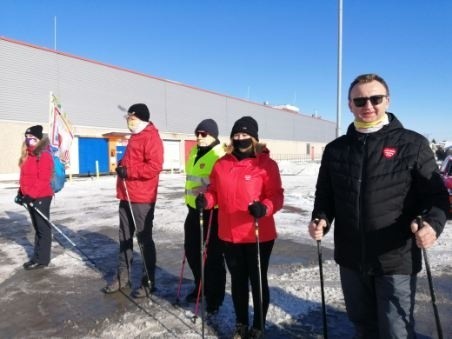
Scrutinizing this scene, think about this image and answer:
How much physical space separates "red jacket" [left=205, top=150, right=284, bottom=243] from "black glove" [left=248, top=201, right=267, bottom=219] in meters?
0.16

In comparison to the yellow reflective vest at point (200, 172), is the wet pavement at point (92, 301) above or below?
below

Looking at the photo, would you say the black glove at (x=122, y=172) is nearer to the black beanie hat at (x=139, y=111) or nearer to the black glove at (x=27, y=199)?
the black beanie hat at (x=139, y=111)

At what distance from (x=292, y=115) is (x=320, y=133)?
15985mm

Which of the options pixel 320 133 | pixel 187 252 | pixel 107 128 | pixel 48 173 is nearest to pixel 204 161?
pixel 187 252

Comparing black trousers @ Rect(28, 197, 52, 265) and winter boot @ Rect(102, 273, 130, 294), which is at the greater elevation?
black trousers @ Rect(28, 197, 52, 265)

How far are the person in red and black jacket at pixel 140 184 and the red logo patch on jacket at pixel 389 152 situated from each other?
2823 mm

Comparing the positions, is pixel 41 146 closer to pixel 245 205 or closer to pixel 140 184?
pixel 140 184

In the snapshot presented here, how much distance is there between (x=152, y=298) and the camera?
4.62 meters

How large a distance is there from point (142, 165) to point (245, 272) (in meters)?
1.83

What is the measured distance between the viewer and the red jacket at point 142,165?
4664mm

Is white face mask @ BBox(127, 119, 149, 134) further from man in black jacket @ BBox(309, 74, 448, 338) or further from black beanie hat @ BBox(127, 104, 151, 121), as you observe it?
man in black jacket @ BBox(309, 74, 448, 338)

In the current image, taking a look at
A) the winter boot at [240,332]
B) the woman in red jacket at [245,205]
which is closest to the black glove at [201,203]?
the woman in red jacket at [245,205]

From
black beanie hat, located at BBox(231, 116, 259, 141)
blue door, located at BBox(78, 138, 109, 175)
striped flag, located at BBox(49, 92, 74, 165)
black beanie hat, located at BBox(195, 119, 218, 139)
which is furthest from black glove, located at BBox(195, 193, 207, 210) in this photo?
blue door, located at BBox(78, 138, 109, 175)

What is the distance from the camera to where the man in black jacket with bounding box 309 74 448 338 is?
242 centimetres
